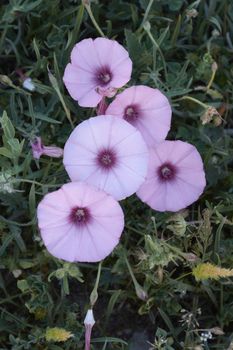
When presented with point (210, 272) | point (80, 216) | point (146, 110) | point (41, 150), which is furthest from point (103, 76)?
A: point (210, 272)

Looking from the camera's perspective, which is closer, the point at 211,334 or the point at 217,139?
the point at 211,334

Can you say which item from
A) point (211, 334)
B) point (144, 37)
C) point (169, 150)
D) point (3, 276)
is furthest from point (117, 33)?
point (211, 334)

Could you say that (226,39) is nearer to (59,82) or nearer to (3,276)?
(59,82)

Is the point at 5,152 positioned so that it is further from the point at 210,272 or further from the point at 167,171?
the point at 210,272

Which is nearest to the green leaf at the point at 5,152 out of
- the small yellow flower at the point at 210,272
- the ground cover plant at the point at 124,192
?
the ground cover plant at the point at 124,192

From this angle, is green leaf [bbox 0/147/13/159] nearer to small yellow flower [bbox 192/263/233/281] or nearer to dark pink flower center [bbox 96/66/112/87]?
dark pink flower center [bbox 96/66/112/87]

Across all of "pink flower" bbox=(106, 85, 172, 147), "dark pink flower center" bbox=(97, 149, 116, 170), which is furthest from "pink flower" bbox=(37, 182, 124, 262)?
"pink flower" bbox=(106, 85, 172, 147)

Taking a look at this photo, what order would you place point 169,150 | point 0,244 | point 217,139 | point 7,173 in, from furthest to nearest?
point 217,139 → point 0,244 → point 169,150 → point 7,173

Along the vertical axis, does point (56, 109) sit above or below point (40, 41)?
below

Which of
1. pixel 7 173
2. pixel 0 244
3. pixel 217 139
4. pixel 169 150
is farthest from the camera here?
pixel 217 139
